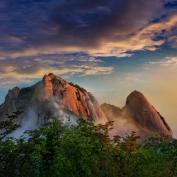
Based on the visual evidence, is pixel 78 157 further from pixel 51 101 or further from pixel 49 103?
pixel 51 101

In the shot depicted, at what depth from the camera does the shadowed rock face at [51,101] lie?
87.8 m

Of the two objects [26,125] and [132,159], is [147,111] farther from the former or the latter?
[132,159]

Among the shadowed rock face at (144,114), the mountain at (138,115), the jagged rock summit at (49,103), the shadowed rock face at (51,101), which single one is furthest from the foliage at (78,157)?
the shadowed rock face at (144,114)

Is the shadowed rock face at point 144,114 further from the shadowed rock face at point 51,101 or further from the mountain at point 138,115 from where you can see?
the shadowed rock face at point 51,101

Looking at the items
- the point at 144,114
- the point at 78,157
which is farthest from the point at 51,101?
the point at 78,157

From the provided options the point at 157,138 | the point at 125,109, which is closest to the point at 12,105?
the point at 125,109

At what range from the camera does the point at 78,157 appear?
2220 cm

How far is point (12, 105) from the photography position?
96375 millimetres

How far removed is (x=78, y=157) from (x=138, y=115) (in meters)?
97.1

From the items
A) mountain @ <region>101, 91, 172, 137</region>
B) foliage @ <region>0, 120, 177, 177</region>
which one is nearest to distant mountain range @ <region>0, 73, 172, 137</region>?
mountain @ <region>101, 91, 172, 137</region>

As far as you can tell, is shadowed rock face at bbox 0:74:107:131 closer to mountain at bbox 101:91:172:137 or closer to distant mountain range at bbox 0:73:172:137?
distant mountain range at bbox 0:73:172:137

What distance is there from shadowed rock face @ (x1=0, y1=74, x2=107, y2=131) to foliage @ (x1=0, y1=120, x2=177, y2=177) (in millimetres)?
60844

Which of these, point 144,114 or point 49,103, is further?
point 144,114

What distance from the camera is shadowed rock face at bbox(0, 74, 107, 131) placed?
288 feet
